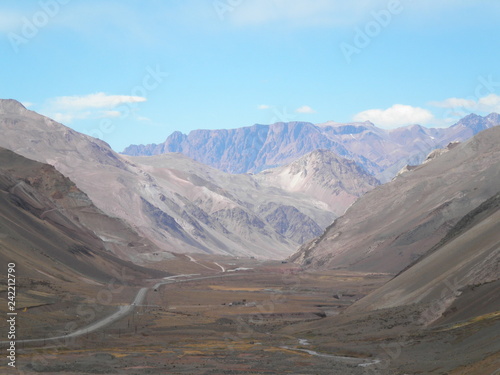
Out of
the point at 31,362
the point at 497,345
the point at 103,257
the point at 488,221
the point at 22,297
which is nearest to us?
the point at 497,345

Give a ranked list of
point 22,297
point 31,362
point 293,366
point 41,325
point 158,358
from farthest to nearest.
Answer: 1. point 22,297
2. point 41,325
3. point 158,358
4. point 293,366
5. point 31,362

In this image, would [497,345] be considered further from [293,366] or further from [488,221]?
[488,221]

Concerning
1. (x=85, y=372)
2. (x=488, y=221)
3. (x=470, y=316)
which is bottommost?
(x=85, y=372)

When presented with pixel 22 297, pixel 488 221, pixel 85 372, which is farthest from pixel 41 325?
pixel 488 221

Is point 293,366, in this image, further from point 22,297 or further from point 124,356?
point 22,297

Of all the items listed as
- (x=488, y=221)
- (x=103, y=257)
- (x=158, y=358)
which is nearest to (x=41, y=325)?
(x=158, y=358)

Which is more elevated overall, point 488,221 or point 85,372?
point 488,221

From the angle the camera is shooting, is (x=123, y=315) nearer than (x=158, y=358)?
No
